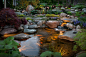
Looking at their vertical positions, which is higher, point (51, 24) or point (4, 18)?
point (4, 18)

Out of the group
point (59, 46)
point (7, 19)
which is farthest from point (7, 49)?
point (7, 19)

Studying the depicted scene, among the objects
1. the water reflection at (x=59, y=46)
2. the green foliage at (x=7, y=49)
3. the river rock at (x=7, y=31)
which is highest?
the green foliage at (x=7, y=49)

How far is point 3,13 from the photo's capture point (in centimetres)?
635

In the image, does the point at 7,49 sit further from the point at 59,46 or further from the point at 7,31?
the point at 7,31

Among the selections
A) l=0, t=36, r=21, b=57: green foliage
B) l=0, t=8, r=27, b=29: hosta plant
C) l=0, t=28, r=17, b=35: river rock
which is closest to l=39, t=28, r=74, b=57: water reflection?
l=0, t=36, r=21, b=57: green foliage

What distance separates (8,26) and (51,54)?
5135 mm

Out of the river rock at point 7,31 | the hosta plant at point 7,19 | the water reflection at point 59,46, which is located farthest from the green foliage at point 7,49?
the hosta plant at point 7,19

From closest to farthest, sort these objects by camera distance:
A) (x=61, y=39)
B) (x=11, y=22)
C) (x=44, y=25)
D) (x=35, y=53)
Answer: (x=35, y=53) → (x=61, y=39) → (x=11, y=22) → (x=44, y=25)

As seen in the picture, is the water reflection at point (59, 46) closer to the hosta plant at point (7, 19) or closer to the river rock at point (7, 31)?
the river rock at point (7, 31)

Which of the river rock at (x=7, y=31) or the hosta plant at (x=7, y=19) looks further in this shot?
the hosta plant at (x=7, y=19)

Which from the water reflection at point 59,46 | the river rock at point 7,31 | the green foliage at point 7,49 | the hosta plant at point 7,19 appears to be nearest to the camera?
the green foliage at point 7,49

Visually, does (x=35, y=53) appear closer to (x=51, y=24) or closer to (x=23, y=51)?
(x=23, y=51)

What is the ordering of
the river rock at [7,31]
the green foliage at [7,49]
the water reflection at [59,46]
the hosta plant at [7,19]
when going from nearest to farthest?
1. the green foliage at [7,49]
2. the water reflection at [59,46]
3. the river rock at [7,31]
4. the hosta plant at [7,19]

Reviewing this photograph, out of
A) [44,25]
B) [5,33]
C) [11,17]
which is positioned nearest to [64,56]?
[5,33]
